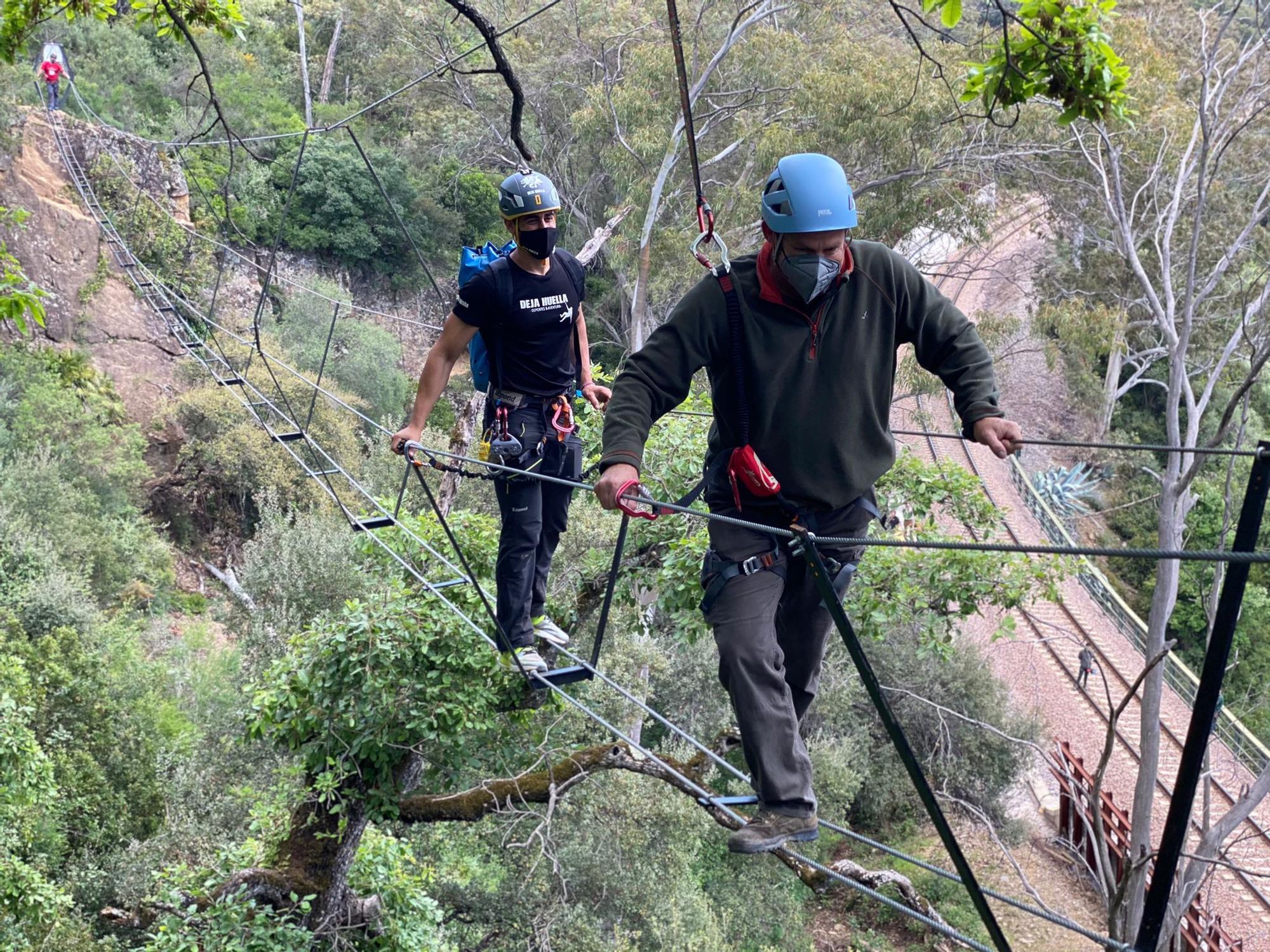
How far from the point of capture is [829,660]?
14.5m

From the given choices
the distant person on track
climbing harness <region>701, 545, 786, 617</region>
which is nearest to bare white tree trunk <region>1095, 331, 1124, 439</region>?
the distant person on track

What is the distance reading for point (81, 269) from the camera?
58.3 ft

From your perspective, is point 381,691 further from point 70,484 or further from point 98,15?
point 70,484

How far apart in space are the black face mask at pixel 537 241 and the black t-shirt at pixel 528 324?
0.26ft

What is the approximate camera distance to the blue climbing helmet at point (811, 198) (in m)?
2.34

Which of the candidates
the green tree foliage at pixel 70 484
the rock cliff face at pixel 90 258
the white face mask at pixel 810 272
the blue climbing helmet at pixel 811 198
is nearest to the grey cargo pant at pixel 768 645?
the white face mask at pixel 810 272

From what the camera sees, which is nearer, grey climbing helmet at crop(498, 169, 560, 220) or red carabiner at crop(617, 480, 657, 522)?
red carabiner at crop(617, 480, 657, 522)

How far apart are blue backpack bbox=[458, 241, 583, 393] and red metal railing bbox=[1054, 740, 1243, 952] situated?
22.7 feet

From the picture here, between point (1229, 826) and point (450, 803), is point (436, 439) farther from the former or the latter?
point (1229, 826)

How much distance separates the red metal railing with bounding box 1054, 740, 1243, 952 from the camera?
1055 cm

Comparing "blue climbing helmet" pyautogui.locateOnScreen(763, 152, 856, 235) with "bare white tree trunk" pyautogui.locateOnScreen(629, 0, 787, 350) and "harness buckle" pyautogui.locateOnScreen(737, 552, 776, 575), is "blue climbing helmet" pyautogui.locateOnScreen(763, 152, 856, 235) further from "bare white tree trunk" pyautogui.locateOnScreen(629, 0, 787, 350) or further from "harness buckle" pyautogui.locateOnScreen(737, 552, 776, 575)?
"bare white tree trunk" pyautogui.locateOnScreen(629, 0, 787, 350)

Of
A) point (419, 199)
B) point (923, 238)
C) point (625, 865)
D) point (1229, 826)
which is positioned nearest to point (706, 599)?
point (1229, 826)

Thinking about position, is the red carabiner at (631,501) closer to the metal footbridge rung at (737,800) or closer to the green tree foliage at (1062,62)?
the metal footbridge rung at (737,800)

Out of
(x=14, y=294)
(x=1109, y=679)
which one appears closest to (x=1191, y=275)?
(x=14, y=294)
